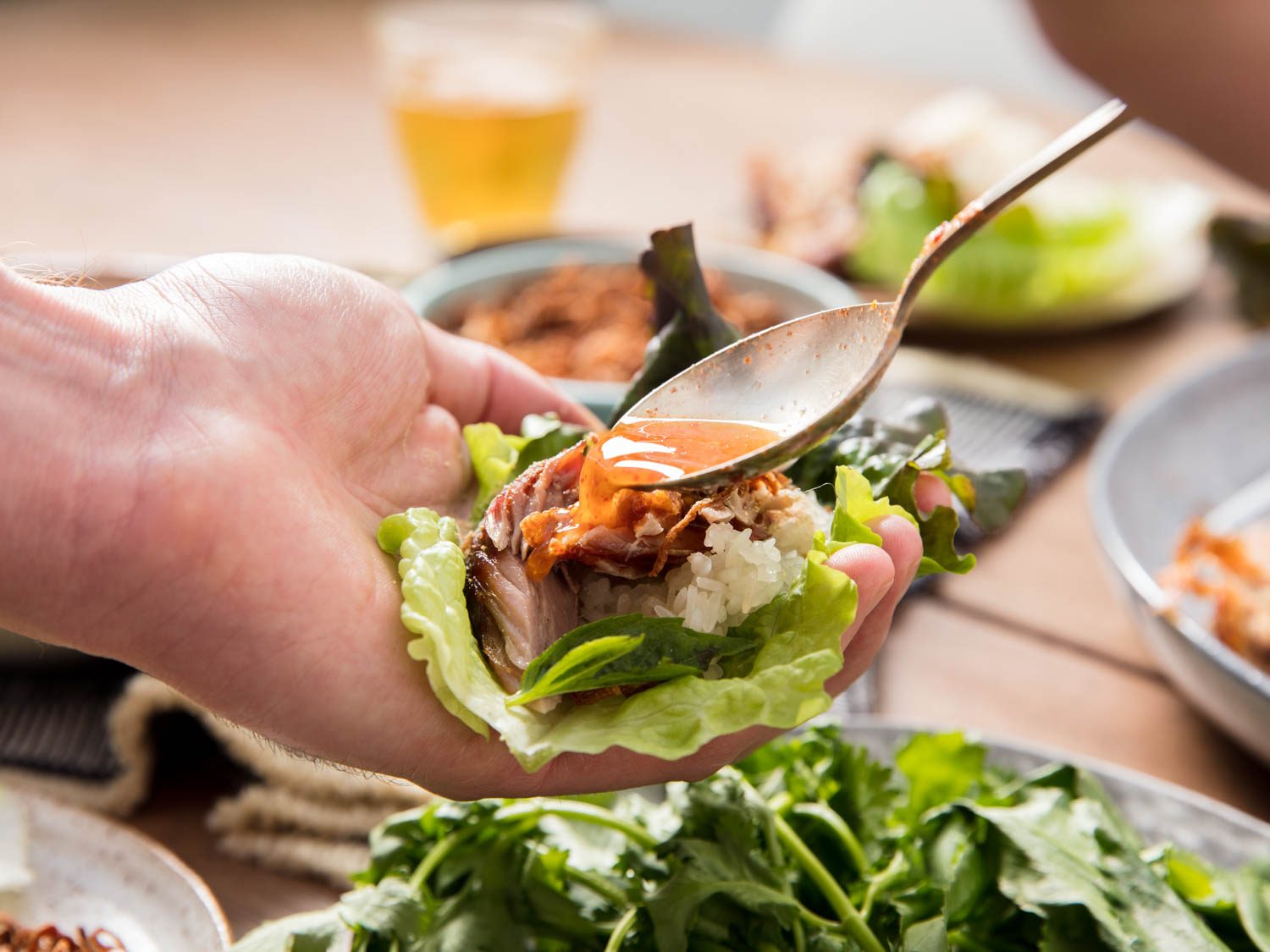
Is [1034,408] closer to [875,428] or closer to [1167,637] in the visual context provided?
[1167,637]

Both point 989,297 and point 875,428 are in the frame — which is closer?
point 875,428

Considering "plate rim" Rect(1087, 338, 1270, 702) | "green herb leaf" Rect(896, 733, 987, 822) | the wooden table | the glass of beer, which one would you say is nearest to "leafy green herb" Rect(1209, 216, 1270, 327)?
the wooden table

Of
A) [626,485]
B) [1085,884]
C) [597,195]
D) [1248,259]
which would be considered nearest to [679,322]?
[626,485]

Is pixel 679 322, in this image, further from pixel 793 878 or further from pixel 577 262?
pixel 577 262

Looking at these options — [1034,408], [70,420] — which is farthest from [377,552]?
[1034,408]

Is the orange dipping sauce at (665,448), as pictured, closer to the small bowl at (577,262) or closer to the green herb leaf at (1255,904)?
the green herb leaf at (1255,904)

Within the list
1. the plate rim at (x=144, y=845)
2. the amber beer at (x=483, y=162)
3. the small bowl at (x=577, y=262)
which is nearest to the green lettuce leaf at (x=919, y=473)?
the plate rim at (x=144, y=845)

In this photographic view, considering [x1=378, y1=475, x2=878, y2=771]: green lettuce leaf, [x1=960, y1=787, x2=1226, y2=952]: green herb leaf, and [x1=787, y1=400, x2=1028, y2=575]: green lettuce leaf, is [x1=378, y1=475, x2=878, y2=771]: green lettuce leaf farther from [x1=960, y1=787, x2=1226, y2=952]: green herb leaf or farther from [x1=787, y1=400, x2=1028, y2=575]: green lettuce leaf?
[x1=960, y1=787, x2=1226, y2=952]: green herb leaf
